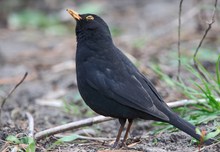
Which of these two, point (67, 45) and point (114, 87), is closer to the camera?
point (114, 87)

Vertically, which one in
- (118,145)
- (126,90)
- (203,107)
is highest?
(126,90)

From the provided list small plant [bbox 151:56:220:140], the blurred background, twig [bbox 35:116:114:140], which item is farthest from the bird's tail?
the blurred background

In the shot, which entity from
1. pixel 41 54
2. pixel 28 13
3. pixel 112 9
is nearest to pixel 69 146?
pixel 41 54

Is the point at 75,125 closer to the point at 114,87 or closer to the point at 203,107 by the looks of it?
the point at 114,87

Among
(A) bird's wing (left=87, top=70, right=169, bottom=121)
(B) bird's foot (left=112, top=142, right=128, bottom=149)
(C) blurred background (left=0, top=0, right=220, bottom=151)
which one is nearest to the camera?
(A) bird's wing (left=87, top=70, right=169, bottom=121)

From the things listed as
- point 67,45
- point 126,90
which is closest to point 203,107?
point 126,90

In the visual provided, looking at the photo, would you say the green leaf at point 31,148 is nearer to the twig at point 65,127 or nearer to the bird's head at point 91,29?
the twig at point 65,127

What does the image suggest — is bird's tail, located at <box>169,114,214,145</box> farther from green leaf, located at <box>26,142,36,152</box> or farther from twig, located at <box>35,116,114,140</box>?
green leaf, located at <box>26,142,36,152</box>

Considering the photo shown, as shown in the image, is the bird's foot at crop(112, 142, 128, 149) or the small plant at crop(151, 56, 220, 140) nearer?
the bird's foot at crop(112, 142, 128, 149)
